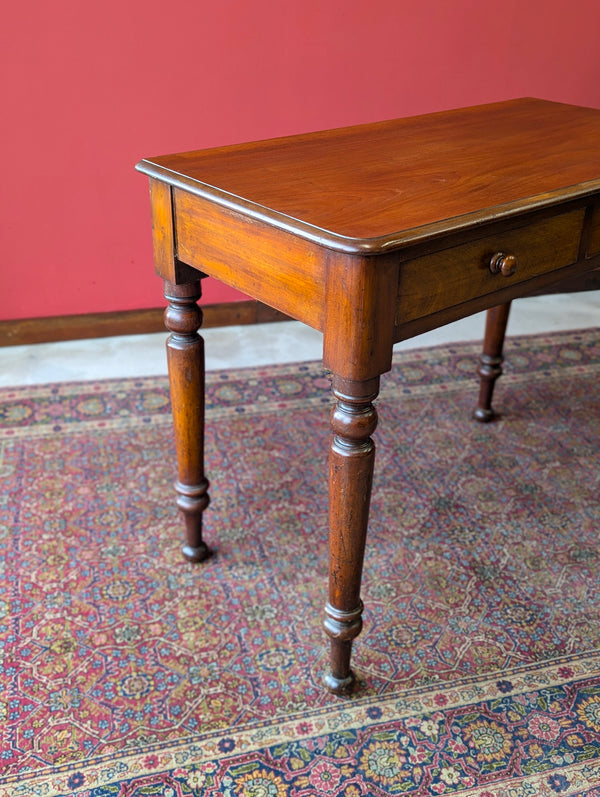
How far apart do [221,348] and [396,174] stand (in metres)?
1.89

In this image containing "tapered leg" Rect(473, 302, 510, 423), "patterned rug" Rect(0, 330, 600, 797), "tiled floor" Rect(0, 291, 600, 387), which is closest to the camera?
"patterned rug" Rect(0, 330, 600, 797)

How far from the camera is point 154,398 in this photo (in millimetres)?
3164

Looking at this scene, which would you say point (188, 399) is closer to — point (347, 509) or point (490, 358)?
point (347, 509)

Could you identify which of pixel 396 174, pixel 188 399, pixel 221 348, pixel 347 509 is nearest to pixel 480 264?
A: pixel 396 174

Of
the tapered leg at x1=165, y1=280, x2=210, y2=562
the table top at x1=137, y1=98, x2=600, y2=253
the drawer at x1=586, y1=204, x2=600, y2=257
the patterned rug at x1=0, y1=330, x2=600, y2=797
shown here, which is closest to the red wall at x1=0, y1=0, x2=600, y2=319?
the patterned rug at x1=0, y1=330, x2=600, y2=797

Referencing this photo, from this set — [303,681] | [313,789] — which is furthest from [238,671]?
[313,789]

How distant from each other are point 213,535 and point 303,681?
2.03 ft

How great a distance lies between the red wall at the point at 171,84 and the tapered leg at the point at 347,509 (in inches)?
84.6

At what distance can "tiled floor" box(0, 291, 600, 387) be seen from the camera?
133 inches

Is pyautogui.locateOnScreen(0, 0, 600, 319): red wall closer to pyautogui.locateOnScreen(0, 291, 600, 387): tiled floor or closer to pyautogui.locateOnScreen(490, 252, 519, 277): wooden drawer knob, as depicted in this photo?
pyautogui.locateOnScreen(0, 291, 600, 387): tiled floor

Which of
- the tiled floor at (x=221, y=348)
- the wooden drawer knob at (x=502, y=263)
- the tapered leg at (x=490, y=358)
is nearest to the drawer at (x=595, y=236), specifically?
the wooden drawer knob at (x=502, y=263)

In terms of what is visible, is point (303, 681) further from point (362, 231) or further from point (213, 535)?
point (362, 231)

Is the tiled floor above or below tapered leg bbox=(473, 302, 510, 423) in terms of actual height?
below

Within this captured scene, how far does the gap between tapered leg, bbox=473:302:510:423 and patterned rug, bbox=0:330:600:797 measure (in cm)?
10
